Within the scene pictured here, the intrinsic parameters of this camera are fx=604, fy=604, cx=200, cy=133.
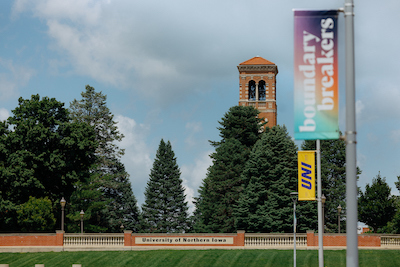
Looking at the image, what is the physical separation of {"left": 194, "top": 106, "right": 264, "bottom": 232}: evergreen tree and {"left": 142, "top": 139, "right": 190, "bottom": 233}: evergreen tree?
9897 mm

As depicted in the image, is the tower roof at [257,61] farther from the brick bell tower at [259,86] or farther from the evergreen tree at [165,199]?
the evergreen tree at [165,199]

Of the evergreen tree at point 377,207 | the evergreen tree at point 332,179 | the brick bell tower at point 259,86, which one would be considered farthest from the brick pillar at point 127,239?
the brick bell tower at point 259,86

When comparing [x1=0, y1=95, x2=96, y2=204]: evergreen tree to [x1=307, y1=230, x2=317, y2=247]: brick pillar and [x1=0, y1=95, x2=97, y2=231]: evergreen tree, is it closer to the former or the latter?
[x1=0, y1=95, x2=97, y2=231]: evergreen tree

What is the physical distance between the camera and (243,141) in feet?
251

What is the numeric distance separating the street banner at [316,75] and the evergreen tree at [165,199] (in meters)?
74.3

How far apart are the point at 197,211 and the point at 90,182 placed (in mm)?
25349

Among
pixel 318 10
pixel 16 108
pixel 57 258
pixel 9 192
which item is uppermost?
pixel 16 108

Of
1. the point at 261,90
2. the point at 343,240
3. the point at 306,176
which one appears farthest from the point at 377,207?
the point at 306,176

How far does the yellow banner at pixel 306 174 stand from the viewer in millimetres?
28625

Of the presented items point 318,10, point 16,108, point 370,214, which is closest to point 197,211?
point 370,214

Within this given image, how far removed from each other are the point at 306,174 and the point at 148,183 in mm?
59458

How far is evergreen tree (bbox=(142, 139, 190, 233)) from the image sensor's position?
8394cm

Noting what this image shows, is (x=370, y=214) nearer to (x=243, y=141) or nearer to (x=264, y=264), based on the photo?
(x=243, y=141)

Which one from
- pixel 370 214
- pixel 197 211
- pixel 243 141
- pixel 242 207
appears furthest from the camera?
pixel 197 211
